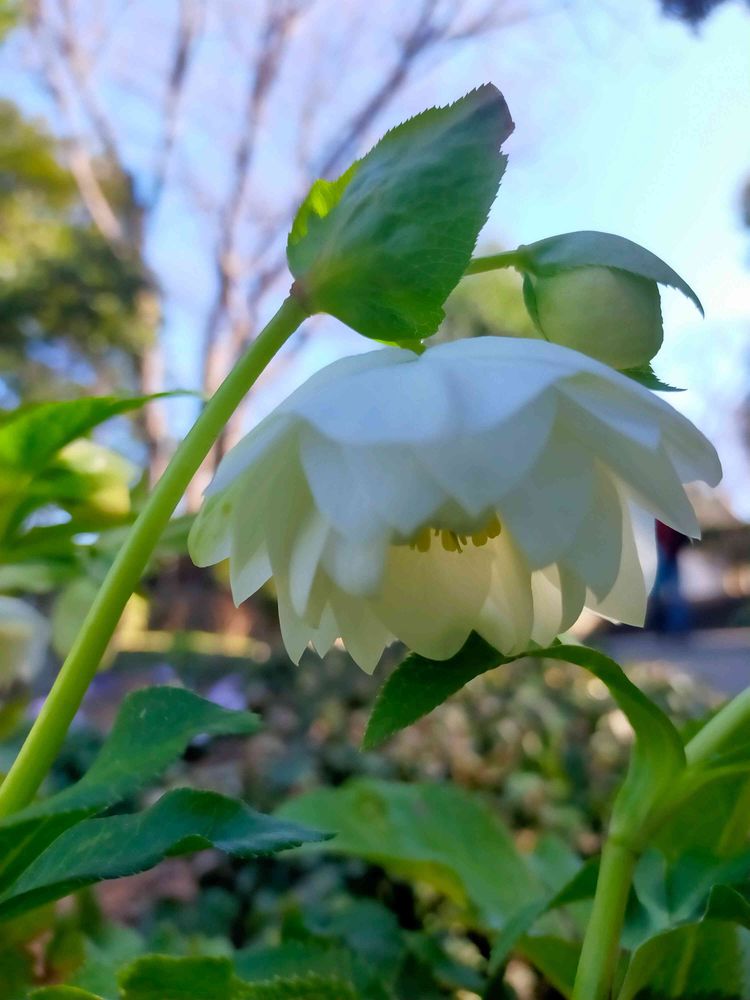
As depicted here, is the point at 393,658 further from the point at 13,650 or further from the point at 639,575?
the point at 639,575

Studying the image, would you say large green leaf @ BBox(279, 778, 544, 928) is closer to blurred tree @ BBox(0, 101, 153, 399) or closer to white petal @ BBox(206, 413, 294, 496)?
white petal @ BBox(206, 413, 294, 496)

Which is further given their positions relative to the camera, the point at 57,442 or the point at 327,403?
the point at 57,442

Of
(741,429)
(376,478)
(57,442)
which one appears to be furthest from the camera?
(741,429)

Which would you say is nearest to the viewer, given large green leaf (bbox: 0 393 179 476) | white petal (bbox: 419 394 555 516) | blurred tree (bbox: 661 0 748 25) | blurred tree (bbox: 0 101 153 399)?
white petal (bbox: 419 394 555 516)

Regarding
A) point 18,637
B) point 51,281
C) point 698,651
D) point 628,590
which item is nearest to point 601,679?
point 628,590

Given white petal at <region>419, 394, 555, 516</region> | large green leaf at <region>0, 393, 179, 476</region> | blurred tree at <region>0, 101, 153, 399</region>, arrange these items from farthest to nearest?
blurred tree at <region>0, 101, 153, 399</region> → large green leaf at <region>0, 393, 179, 476</region> → white petal at <region>419, 394, 555, 516</region>

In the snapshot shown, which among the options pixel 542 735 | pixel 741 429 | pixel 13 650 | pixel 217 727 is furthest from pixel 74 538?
pixel 741 429

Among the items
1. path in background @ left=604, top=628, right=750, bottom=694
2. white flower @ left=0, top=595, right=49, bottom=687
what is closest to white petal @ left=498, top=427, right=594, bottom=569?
white flower @ left=0, top=595, right=49, bottom=687
